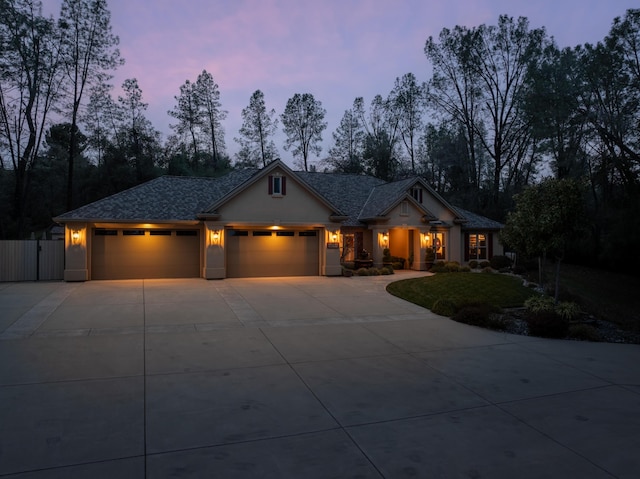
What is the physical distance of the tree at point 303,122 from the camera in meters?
44.1

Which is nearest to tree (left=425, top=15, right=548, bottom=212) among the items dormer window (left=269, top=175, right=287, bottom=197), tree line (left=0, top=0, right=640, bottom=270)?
tree line (left=0, top=0, right=640, bottom=270)

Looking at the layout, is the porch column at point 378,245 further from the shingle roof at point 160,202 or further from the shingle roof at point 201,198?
the shingle roof at point 160,202

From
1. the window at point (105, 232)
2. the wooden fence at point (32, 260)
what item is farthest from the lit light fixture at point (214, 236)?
the wooden fence at point (32, 260)

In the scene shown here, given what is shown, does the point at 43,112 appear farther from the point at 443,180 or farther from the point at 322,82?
the point at 443,180

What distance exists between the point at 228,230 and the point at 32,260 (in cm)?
848

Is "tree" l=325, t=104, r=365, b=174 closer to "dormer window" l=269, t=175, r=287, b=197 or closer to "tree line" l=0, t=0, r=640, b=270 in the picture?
→ "tree line" l=0, t=0, r=640, b=270

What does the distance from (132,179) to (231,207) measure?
69.0 feet

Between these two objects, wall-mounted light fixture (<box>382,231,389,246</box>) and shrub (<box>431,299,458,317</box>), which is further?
wall-mounted light fixture (<box>382,231,389,246</box>)

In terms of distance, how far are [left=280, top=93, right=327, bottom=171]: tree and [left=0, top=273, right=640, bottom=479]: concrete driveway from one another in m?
35.9

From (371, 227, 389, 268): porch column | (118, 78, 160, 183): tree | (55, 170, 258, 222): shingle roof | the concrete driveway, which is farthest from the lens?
(118, 78, 160, 183): tree

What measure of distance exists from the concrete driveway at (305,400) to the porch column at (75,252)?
751cm

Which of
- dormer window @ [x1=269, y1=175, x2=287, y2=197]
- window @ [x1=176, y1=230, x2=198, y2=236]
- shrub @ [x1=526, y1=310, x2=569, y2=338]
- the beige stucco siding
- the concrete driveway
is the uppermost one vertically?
dormer window @ [x1=269, y1=175, x2=287, y2=197]

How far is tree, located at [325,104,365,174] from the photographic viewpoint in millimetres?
45125

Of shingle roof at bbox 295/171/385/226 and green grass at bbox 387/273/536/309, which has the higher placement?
shingle roof at bbox 295/171/385/226
